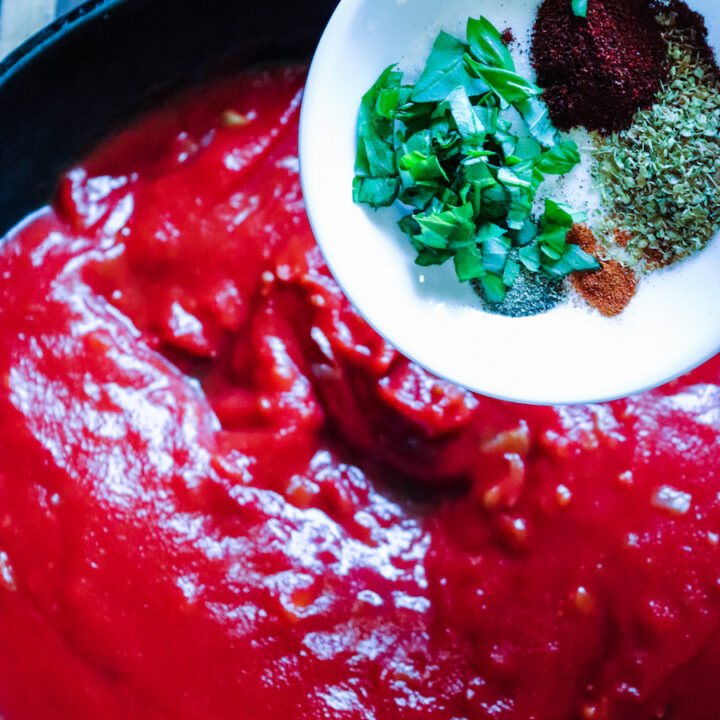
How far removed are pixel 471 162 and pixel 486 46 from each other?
0.20 metres

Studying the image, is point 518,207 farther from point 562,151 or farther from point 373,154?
point 373,154

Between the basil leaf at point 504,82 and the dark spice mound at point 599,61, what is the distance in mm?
62

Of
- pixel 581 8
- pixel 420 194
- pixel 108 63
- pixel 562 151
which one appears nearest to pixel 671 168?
pixel 562 151

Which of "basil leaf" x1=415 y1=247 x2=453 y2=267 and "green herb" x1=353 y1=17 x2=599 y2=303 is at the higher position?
"green herb" x1=353 y1=17 x2=599 y2=303

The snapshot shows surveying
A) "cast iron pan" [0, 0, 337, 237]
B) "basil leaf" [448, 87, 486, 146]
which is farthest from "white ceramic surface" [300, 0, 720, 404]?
"cast iron pan" [0, 0, 337, 237]

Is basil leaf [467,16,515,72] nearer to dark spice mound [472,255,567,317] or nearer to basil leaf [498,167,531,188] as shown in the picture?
basil leaf [498,167,531,188]

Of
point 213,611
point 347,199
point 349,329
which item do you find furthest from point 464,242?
point 213,611

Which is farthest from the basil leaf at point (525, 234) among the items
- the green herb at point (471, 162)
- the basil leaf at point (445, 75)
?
the basil leaf at point (445, 75)

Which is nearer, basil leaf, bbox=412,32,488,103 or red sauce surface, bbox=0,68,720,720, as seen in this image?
basil leaf, bbox=412,32,488,103

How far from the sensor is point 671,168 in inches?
46.1

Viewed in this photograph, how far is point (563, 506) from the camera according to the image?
1350mm

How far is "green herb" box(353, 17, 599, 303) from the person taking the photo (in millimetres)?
1138

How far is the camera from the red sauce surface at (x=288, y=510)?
4.43ft

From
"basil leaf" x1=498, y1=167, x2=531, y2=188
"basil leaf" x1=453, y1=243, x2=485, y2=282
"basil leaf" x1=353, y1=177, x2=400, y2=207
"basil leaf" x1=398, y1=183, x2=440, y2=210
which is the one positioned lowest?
"basil leaf" x1=453, y1=243, x2=485, y2=282
